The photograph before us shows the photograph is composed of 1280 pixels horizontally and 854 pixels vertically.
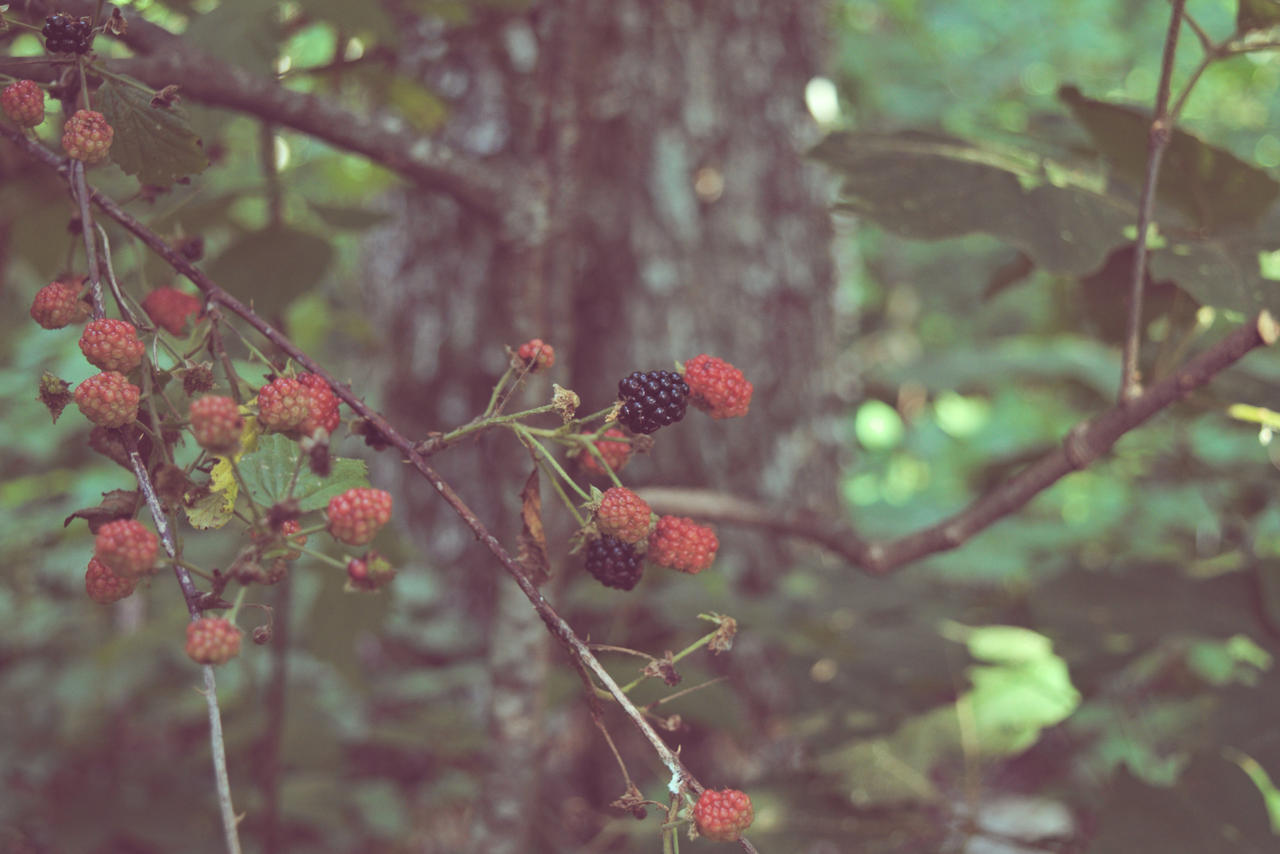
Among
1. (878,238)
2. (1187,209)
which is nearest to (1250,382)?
Answer: (1187,209)

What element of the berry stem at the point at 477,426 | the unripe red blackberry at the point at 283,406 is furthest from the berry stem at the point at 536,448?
the unripe red blackberry at the point at 283,406

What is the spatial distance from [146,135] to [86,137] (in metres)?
0.06

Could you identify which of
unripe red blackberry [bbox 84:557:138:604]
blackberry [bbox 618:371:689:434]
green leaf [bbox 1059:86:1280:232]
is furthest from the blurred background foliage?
blackberry [bbox 618:371:689:434]

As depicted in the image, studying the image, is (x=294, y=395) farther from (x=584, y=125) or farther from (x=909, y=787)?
(x=909, y=787)

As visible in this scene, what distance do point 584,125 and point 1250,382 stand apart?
1.02 meters

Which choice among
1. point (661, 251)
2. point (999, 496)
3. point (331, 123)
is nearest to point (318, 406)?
point (331, 123)

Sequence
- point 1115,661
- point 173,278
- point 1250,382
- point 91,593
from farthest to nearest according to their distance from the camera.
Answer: point 1115,661 → point 1250,382 → point 173,278 → point 91,593

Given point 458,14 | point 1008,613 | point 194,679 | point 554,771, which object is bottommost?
point 194,679

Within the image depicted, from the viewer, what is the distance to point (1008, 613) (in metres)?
1.88

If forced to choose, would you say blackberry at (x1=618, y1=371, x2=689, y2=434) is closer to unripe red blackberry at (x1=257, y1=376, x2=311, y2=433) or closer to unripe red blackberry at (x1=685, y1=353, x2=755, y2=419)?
unripe red blackberry at (x1=685, y1=353, x2=755, y2=419)

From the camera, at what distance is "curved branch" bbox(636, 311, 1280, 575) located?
766mm

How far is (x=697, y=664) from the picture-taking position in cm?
184

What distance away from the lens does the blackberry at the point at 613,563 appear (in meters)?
0.51

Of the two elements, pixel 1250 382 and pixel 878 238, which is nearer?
pixel 1250 382
